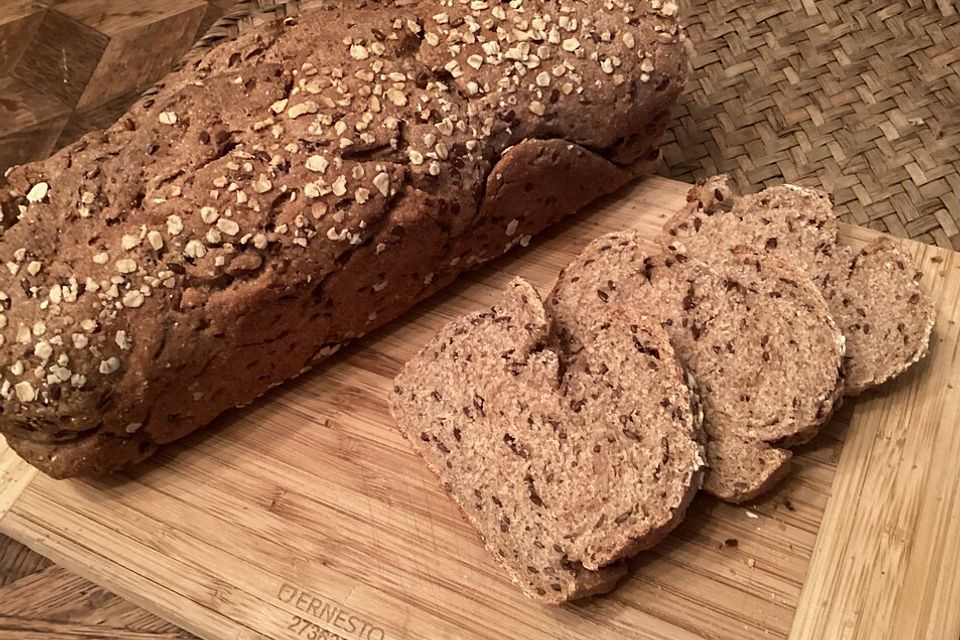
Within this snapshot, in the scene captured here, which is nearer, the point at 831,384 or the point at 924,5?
the point at 831,384

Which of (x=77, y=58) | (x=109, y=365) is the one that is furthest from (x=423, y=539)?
(x=77, y=58)

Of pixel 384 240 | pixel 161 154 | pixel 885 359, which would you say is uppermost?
pixel 161 154

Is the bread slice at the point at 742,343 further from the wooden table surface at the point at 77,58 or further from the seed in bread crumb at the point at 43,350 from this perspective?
the wooden table surface at the point at 77,58

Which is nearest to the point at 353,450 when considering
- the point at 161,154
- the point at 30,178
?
the point at 161,154

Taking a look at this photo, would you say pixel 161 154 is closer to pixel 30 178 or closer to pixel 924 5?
pixel 30 178

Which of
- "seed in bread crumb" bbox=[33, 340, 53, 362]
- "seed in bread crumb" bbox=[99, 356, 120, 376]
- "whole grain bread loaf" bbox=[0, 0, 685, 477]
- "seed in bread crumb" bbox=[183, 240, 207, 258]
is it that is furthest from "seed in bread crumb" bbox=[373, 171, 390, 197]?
"seed in bread crumb" bbox=[33, 340, 53, 362]

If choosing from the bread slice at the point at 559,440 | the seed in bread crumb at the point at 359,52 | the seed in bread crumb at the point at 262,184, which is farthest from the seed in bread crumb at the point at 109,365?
the seed in bread crumb at the point at 359,52

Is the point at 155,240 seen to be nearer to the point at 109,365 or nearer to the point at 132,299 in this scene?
the point at 132,299
